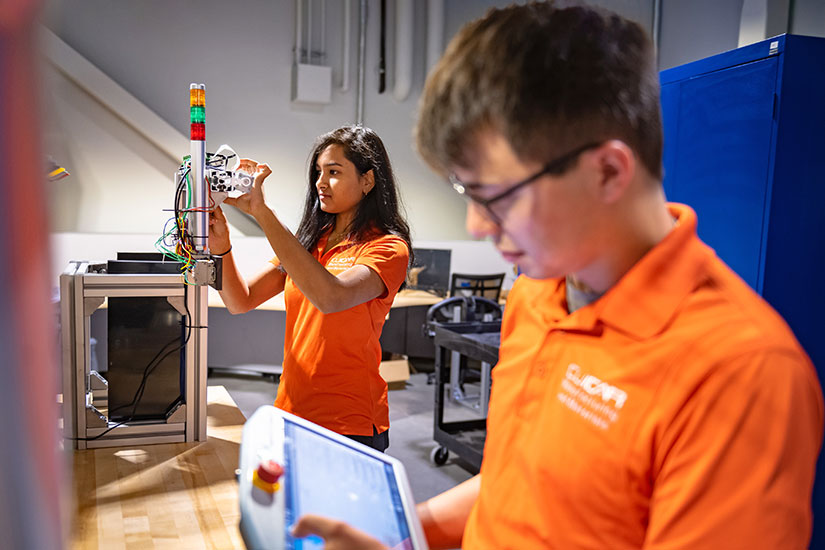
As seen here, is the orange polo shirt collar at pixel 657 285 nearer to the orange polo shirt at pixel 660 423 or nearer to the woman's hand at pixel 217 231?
the orange polo shirt at pixel 660 423

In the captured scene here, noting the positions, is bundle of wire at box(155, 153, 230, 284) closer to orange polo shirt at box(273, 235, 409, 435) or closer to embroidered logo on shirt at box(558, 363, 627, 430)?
orange polo shirt at box(273, 235, 409, 435)

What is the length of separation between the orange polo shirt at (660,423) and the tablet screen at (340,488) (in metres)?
0.12

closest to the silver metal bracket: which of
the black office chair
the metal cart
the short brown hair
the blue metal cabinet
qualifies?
the short brown hair

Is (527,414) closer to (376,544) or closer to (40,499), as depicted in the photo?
(376,544)

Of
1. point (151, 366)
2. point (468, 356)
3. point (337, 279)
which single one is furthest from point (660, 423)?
point (468, 356)

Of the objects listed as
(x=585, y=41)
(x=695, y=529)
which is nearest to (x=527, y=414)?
(x=695, y=529)

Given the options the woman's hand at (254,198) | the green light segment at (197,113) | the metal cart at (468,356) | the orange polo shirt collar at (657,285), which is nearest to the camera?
the orange polo shirt collar at (657,285)

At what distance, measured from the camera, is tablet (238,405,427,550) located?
501 mm

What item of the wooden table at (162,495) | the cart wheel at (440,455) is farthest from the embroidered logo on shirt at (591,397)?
the cart wheel at (440,455)

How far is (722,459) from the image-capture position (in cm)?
53

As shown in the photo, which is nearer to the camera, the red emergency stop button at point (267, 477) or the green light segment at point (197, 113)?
the red emergency stop button at point (267, 477)

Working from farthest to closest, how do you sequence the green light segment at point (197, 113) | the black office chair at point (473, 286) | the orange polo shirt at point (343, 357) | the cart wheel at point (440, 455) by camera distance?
1. the black office chair at point (473, 286)
2. the cart wheel at point (440, 455)
3. the orange polo shirt at point (343, 357)
4. the green light segment at point (197, 113)

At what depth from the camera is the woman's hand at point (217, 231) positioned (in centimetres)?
150

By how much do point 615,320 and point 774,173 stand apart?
1611mm
